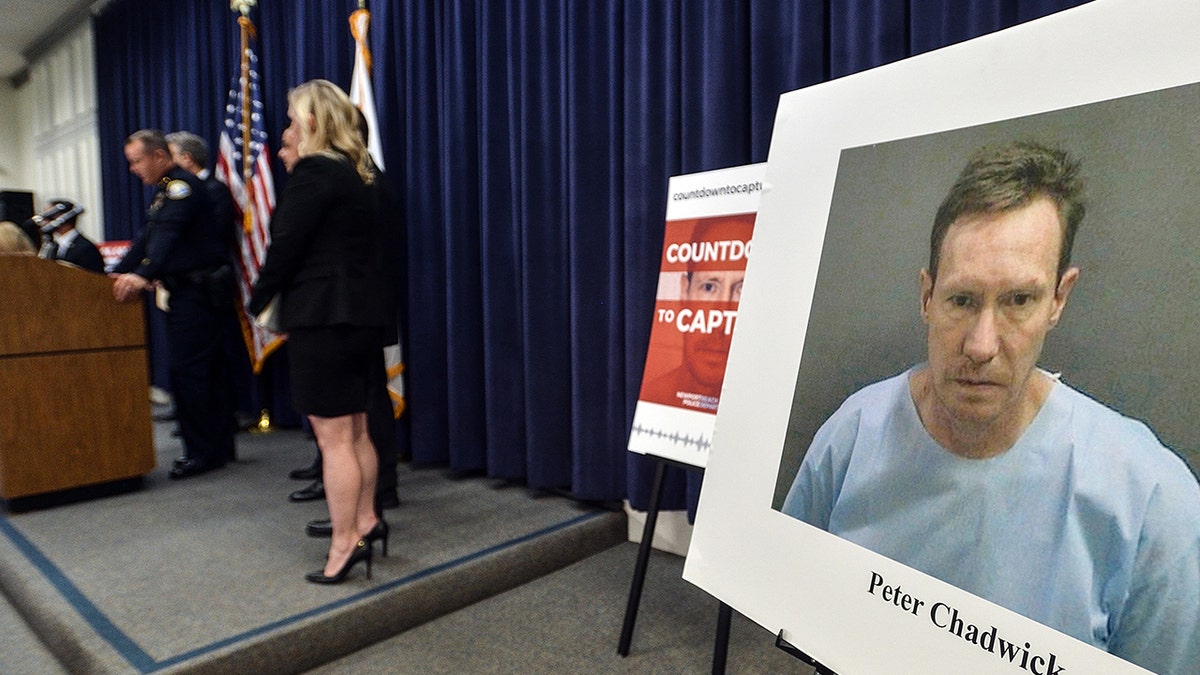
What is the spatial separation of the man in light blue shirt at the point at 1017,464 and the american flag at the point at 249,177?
3.00m

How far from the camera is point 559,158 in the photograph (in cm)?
244

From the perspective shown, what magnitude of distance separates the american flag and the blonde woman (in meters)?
Answer: 1.65

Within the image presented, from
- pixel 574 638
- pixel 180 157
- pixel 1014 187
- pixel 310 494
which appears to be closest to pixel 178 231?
pixel 180 157

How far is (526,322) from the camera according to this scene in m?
2.49

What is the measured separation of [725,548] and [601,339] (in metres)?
1.44

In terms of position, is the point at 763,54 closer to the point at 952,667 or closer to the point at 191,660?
the point at 952,667

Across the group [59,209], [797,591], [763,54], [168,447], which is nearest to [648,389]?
[797,591]

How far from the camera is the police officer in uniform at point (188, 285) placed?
8.76 feet

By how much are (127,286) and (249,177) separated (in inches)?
39.6

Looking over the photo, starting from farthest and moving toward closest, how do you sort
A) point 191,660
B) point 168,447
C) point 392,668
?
1. point 168,447
2. point 392,668
3. point 191,660

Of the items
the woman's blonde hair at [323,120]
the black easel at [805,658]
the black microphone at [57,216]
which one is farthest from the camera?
the black microphone at [57,216]

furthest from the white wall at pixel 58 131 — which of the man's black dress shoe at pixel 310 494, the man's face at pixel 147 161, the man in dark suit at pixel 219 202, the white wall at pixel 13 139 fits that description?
the man's black dress shoe at pixel 310 494

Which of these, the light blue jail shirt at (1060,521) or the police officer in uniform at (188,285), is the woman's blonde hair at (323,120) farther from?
the light blue jail shirt at (1060,521)

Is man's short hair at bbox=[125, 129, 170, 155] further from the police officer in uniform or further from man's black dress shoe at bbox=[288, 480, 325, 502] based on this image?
man's black dress shoe at bbox=[288, 480, 325, 502]
